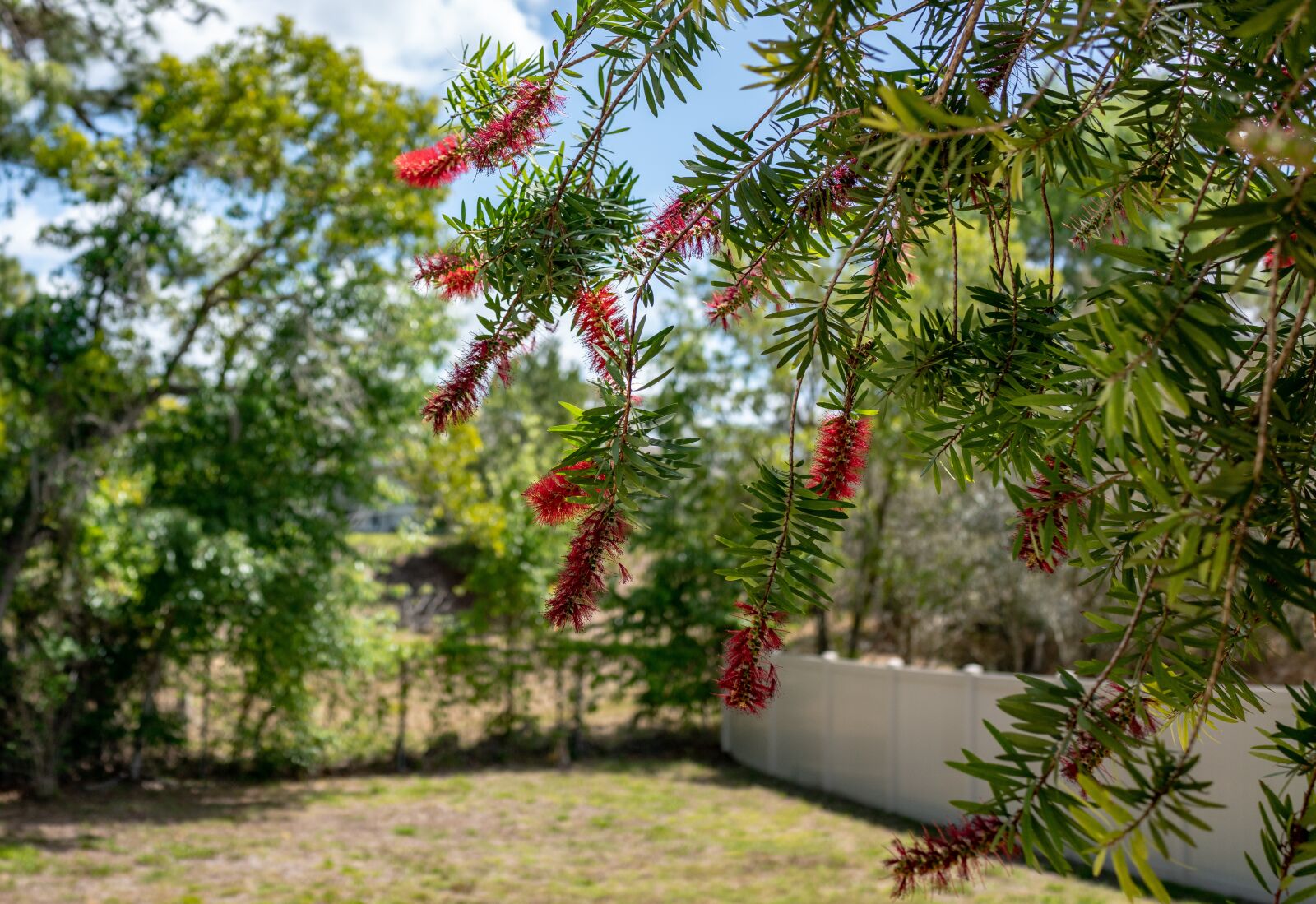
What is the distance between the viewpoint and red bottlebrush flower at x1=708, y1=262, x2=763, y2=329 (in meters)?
1.40

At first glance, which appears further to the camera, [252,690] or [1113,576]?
[252,690]

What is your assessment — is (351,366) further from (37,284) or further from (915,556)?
(915,556)

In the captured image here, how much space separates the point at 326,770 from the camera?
1022 centimetres

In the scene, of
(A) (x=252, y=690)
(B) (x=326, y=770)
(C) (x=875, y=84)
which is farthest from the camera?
(B) (x=326, y=770)

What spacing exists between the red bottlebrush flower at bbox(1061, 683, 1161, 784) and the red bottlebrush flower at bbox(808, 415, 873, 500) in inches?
16.6

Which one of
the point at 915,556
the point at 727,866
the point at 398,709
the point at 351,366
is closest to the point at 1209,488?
the point at 727,866

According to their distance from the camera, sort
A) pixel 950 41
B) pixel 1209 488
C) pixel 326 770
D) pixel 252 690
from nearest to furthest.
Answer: pixel 1209 488
pixel 950 41
pixel 252 690
pixel 326 770

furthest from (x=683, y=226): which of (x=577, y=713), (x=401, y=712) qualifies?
(x=577, y=713)

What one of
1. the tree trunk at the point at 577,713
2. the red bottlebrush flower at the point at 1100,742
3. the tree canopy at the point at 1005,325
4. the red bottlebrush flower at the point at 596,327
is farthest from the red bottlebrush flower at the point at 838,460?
the tree trunk at the point at 577,713

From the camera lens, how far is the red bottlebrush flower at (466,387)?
1306 millimetres

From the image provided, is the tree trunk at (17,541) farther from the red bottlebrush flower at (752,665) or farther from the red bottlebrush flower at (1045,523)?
the red bottlebrush flower at (1045,523)

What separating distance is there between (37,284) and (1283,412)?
9.78 m

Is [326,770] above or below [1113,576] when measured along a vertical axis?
below

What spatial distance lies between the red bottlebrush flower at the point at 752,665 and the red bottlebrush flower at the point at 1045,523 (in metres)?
0.33
